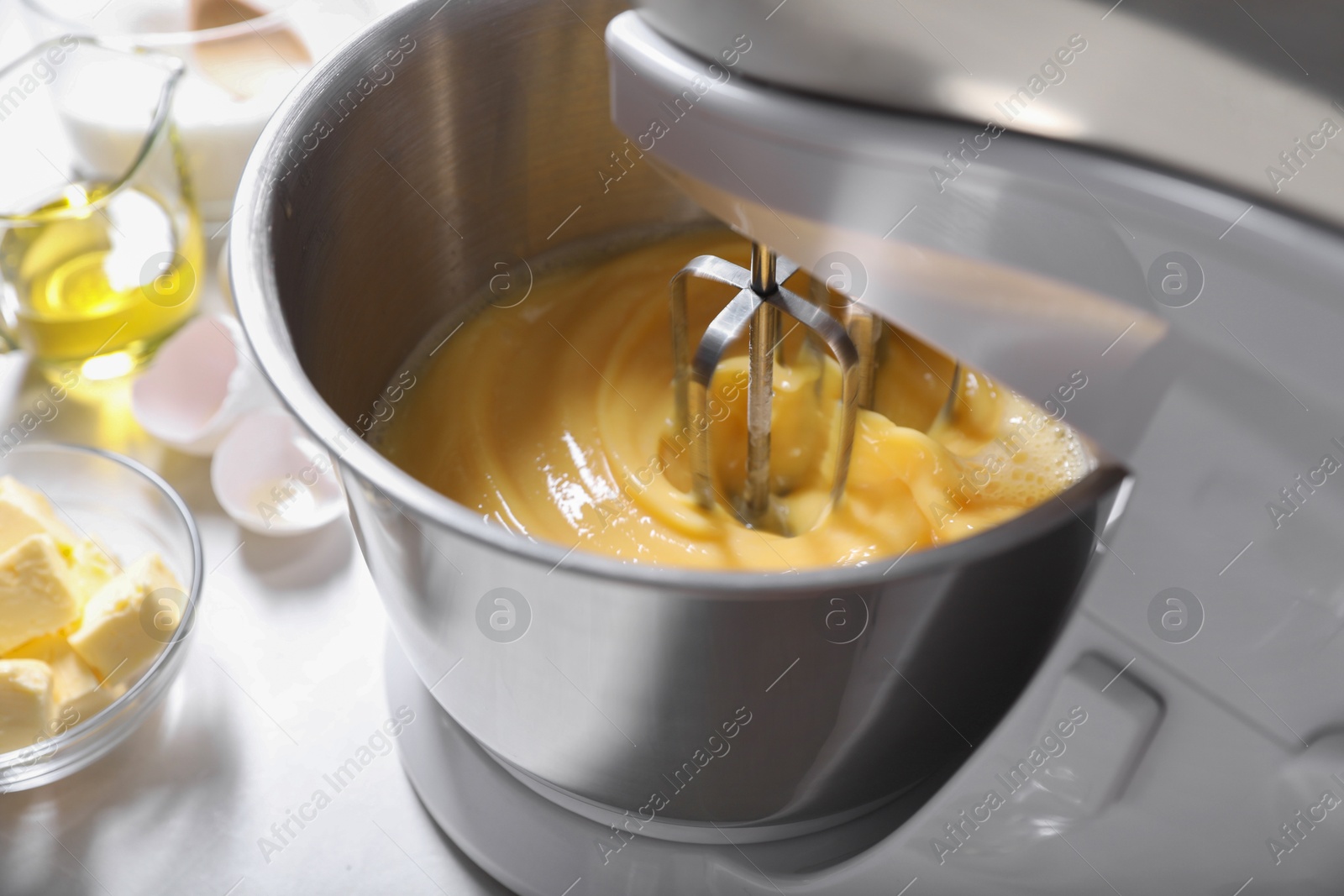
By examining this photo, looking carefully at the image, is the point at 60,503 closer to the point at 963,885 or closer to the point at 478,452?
the point at 478,452

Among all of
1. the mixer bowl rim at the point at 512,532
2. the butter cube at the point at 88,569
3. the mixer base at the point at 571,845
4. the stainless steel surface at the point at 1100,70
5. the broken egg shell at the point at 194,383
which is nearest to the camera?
the stainless steel surface at the point at 1100,70

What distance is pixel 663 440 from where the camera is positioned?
75 cm

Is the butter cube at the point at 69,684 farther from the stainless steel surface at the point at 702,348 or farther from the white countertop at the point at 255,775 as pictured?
the stainless steel surface at the point at 702,348

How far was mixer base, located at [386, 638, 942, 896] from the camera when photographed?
59cm

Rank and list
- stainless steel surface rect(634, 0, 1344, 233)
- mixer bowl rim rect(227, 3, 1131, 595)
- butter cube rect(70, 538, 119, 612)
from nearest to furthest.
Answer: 1. stainless steel surface rect(634, 0, 1344, 233)
2. mixer bowl rim rect(227, 3, 1131, 595)
3. butter cube rect(70, 538, 119, 612)

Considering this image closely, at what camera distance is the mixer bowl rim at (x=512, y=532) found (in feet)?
1.29

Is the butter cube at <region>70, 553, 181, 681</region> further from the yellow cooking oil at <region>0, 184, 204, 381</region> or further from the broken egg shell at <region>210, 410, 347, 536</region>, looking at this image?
the yellow cooking oil at <region>0, 184, 204, 381</region>

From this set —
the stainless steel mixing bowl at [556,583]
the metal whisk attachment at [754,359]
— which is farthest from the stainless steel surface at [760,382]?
the stainless steel mixing bowl at [556,583]

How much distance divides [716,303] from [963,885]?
0.44 m

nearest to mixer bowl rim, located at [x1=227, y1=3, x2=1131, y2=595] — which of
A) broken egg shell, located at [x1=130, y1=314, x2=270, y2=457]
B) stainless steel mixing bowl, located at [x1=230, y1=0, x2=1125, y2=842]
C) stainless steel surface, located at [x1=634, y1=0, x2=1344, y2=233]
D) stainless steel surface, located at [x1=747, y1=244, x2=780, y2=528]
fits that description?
stainless steel mixing bowl, located at [x1=230, y1=0, x2=1125, y2=842]

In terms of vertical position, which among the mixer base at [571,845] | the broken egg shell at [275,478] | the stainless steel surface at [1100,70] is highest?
the stainless steel surface at [1100,70]

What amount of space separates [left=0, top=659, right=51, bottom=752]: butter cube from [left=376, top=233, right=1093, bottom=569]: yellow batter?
0.23 m

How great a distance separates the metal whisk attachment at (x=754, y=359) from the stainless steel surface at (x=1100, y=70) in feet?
0.90

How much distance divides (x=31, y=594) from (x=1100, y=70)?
61 centimetres
